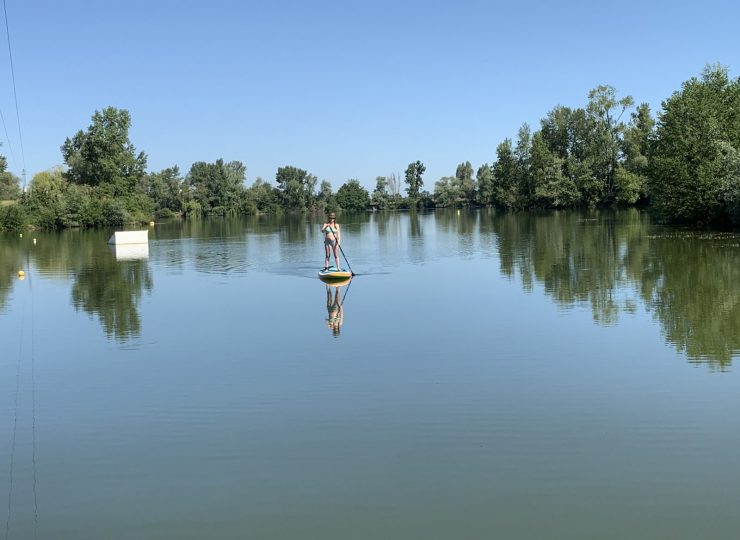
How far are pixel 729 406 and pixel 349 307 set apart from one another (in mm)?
10485

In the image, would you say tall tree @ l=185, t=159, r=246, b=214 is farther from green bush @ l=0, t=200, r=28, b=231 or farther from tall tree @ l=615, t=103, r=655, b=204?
tall tree @ l=615, t=103, r=655, b=204

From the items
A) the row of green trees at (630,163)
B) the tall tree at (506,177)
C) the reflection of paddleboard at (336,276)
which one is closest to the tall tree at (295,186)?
the row of green trees at (630,163)

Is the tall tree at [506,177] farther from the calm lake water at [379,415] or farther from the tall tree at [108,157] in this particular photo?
the calm lake water at [379,415]

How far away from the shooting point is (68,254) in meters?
40.3

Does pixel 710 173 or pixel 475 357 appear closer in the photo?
pixel 475 357

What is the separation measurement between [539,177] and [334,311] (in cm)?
8729

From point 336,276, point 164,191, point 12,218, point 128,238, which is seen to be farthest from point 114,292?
point 164,191

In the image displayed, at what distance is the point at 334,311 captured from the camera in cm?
1741

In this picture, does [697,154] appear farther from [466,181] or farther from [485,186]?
[466,181]

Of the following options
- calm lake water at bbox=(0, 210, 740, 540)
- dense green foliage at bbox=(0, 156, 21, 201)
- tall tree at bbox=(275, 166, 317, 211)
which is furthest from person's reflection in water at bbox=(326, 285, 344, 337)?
tall tree at bbox=(275, 166, 317, 211)

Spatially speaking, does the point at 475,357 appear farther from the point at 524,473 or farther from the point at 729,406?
the point at 524,473

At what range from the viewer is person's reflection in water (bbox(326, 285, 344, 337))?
15.2 metres

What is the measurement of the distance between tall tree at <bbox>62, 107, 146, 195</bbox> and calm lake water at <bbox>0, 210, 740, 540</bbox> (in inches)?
2955

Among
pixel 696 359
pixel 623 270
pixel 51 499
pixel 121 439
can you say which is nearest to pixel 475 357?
pixel 696 359
